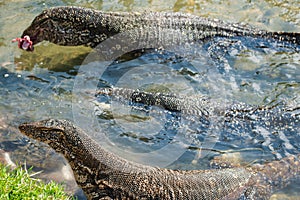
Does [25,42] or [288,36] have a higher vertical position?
[288,36]

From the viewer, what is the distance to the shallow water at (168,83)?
263 inches

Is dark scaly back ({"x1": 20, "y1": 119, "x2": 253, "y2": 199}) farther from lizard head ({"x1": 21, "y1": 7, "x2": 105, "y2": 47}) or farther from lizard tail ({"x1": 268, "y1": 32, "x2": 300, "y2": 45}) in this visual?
lizard tail ({"x1": 268, "y1": 32, "x2": 300, "y2": 45})

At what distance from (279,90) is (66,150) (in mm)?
3830

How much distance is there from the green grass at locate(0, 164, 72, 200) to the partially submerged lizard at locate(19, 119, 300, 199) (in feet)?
1.19

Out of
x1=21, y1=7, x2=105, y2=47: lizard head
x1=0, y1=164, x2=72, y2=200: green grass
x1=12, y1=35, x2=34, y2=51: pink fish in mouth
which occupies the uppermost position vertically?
x1=21, y1=7, x2=105, y2=47: lizard head

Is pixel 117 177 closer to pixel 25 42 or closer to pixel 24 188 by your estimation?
pixel 24 188

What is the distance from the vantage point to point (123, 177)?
5.41 m

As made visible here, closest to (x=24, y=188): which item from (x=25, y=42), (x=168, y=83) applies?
(x=168, y=83)

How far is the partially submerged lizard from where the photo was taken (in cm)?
537

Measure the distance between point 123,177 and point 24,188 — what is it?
1.09 m

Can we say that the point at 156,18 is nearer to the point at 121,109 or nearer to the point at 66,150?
the point at 121,109

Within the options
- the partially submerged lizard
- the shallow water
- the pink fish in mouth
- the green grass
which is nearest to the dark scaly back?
the partially submerged lizard

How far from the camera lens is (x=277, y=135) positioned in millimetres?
6727

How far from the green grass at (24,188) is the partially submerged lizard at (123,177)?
0.36 metres
